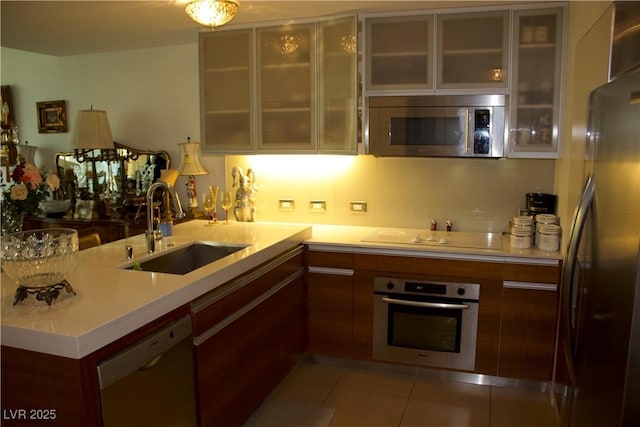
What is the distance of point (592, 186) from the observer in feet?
5.71

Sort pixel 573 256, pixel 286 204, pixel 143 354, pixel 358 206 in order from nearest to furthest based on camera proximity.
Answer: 1. pixel 143 354
2. pixel 573 256
3. pixel 358 206
4. pixel 286 204

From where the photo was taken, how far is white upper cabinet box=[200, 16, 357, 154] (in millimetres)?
3162

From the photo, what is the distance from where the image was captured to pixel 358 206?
11.9ft

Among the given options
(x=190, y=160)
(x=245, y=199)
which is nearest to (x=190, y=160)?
(x=190, y=160)

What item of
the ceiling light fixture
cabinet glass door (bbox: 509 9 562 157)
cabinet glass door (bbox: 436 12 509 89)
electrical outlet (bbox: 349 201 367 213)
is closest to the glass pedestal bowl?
the ceiling light fixture

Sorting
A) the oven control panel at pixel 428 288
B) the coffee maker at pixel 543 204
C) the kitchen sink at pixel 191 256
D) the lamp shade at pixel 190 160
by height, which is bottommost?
the oven control panel at pixel 428 288

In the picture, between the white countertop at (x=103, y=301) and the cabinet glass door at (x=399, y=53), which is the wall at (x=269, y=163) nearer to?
the cabinet glass door at (x=399, y=53)

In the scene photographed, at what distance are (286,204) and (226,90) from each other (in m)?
0.96

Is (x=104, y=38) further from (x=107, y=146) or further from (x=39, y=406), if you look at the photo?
(x=39, y=406)

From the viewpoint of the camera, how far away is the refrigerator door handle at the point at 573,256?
1.75 metres

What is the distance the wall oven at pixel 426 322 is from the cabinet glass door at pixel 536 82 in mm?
943

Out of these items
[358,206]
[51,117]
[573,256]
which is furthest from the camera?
[51,117]

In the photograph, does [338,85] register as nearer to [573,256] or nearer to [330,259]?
[330,259]

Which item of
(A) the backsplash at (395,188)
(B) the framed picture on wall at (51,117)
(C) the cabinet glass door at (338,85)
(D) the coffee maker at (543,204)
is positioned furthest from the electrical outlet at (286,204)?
(B) the framed picture on wall at (51,117)
